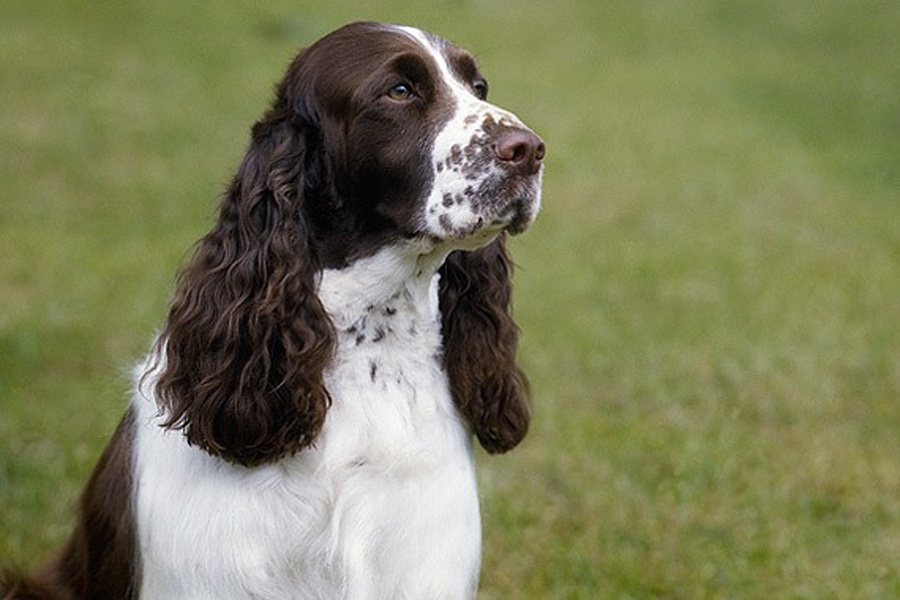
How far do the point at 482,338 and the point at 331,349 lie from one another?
1.51 ft

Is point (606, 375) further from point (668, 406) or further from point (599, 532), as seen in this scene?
point (599, 532)

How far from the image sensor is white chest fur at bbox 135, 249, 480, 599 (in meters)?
3.62

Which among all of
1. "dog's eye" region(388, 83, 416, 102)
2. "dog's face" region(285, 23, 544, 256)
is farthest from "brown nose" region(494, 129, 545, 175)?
"dog's eye" region(388, 83, 416, 102)

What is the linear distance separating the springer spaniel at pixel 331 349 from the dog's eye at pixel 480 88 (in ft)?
0.06

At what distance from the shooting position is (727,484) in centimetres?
617

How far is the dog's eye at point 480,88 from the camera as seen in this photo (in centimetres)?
371

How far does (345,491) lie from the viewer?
3637 mm

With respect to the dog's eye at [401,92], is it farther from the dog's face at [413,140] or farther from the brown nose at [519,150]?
the brown nose at [519,150]

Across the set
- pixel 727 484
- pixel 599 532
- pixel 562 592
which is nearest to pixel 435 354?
pixel 562 592

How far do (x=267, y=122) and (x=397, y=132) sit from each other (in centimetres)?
33

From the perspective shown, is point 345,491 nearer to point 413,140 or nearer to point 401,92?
point 413,140

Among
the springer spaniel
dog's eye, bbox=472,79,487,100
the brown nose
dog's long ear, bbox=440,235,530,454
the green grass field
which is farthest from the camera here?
the green grass field

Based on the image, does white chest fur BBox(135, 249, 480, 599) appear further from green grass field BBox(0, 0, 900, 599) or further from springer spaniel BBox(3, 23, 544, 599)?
green grass field BBox(0, 0, 900, 599)

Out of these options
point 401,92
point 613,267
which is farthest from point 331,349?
point 613,267
